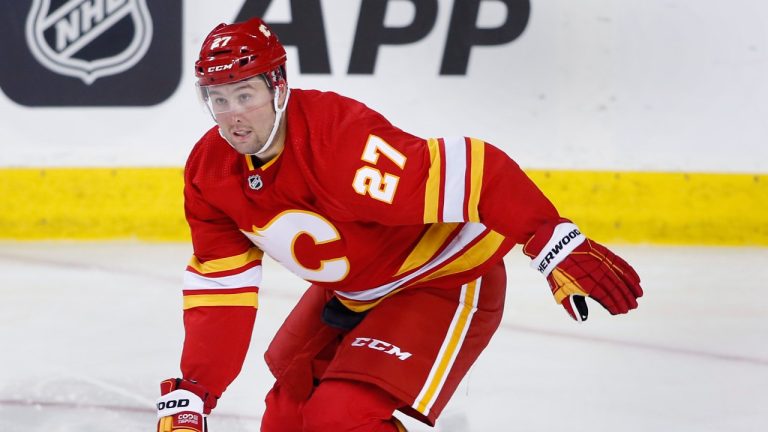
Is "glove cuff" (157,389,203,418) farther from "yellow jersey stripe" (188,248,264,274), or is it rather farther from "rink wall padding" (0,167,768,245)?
"rink wall padding" (0,167,768,245)

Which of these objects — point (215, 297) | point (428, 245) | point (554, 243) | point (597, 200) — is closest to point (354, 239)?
point (428, 245)

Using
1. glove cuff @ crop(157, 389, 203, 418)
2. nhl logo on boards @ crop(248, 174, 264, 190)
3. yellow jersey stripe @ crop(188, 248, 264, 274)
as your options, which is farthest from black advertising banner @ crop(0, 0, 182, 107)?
glove cuff @ crop(157, 389, 203, 418)

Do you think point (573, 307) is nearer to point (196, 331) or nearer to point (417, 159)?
point (417, 159)

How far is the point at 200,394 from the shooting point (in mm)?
2057

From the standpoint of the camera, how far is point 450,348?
2.19 m

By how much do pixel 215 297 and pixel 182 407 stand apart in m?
0.23

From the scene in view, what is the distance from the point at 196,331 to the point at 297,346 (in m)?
0.32

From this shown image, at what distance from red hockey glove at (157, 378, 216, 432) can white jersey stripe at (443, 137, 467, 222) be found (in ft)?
1.77

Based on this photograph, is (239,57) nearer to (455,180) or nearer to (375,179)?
(375,179)

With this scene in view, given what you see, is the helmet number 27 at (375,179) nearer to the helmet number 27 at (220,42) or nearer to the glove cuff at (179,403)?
the helmet number 27 at (220,42)

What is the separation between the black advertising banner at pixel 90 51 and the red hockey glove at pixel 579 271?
303cm

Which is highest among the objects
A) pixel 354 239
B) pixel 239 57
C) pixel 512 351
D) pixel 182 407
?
pixel 239 57

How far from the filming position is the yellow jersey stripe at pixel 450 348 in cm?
211

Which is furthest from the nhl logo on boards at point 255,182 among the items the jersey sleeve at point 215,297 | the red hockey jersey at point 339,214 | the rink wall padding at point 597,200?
the rink wall padding at point 597,200
